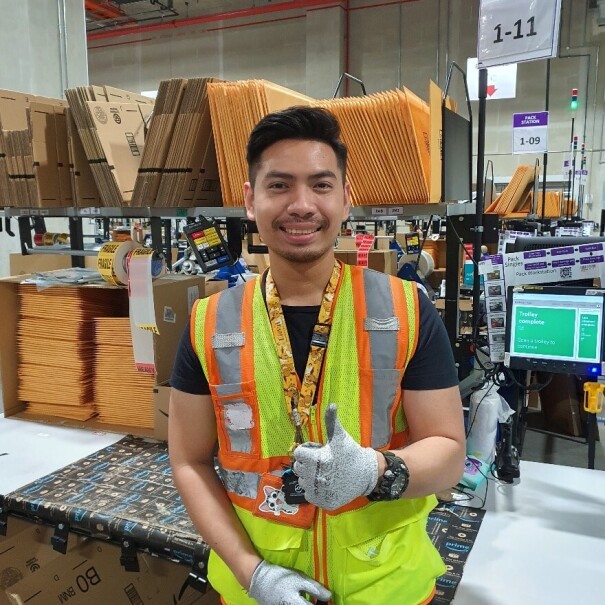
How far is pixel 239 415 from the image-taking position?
119cm

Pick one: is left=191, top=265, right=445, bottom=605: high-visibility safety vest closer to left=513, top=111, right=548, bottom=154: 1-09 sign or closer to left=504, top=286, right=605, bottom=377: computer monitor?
left=504, top=286, right=605, bottom=377: computer monitor

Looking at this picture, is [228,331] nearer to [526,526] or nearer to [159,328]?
[159,328]

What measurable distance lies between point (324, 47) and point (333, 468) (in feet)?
36.8

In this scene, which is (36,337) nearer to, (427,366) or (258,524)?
(258,524)

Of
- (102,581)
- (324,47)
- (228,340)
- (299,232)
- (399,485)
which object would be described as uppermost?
(324,47)

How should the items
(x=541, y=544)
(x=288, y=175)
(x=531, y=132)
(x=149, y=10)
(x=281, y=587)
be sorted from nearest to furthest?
(x=281, y=587) < (x=288, y=175) < (x=541, y=544) < (x=531, y=132) < (x=149, y=10)

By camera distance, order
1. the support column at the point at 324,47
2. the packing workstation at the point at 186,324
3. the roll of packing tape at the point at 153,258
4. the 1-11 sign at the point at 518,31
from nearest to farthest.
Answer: the packing workstation at the point at 186,324 < the 1-11 sign at the point at 518,31 < the roll of packing tape at the point at 153,258 < the support column at the point at 324,47

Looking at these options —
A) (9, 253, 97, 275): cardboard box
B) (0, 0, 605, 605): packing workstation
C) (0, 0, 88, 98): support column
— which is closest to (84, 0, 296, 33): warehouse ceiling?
(0, 0, 88, 98): support column

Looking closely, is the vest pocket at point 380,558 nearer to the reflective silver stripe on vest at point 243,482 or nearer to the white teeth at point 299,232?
the reflective silver stripe on vest at point 243,482

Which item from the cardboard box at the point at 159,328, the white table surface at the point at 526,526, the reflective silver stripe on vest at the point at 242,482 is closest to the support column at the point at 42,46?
the cardboard box at the point at 159,328

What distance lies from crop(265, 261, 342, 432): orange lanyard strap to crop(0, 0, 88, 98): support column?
205 inches

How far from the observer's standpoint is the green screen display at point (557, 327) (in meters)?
1.72

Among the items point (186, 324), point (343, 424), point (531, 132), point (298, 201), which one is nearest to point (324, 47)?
point (531, 132)

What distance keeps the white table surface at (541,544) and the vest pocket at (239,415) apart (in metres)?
0.62
